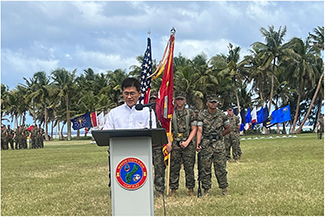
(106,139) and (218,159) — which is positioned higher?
(106,139)

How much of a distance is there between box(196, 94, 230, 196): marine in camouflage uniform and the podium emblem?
3.72m

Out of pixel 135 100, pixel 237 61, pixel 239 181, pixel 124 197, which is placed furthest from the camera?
pixel 237 61

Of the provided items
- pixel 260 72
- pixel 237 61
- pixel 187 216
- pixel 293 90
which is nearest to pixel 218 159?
pixel 187 216

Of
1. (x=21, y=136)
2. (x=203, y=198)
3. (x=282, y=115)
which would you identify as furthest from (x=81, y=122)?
(x=203, y=198)

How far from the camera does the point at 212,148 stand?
7.65m

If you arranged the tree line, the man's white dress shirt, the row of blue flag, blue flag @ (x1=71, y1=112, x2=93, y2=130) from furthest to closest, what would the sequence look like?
the tree line, blue flag @ (x1=71, y1=112, x2=93, y2=130), the row of blue flag, the man's white dress shirt

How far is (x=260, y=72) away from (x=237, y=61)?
14.4 ft

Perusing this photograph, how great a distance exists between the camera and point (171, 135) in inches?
310

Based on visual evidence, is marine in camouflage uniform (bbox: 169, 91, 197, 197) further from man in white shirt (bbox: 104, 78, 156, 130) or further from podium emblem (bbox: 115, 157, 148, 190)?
podium emblem (bbox: 115, 157, 148, 190)

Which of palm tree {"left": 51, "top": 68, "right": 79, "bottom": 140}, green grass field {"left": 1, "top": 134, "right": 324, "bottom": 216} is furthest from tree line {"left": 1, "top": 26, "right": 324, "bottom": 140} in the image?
green grass field {"left": 1, "top": 134, "right": 324, "bottom": 216}

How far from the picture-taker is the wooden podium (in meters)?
4.02

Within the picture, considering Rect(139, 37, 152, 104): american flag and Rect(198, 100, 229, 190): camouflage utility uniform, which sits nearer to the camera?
Rect(198, 100, 229, 190): camouflage utility uniform

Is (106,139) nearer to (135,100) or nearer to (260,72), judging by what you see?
(135,100)

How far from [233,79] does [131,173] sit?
4367 centimetres
